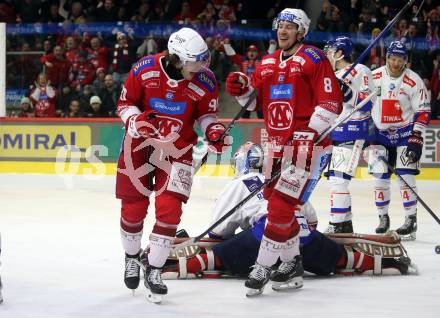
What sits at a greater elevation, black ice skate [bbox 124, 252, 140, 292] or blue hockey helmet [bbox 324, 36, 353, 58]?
blue hockey helmet [bbox 324, 36, 353, 58]

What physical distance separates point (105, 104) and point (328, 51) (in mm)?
6317

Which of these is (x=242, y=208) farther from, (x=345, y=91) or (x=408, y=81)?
(x=408, y=81)

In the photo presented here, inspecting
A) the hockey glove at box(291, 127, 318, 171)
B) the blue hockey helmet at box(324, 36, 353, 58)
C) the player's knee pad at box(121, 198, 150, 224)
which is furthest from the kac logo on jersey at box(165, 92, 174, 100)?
the blue hockey helmet at box(324, 36, 353, 58)

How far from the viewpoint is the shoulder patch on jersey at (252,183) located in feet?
18.0

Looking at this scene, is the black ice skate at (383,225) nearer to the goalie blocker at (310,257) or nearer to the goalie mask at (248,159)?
the goalie blocker at (310,257)

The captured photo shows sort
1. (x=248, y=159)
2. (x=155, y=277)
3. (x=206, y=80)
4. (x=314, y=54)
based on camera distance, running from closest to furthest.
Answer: (x=155, y=277) < (x=206, y=80) < (x=314, y=54) < (x=248, y=159)

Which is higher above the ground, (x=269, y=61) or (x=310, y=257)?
(x=269, y=61)

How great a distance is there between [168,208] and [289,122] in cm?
88

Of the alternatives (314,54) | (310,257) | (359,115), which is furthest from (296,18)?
(359,115)

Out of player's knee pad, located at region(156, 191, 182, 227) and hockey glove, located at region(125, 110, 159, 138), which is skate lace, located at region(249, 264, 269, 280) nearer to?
player's knee pad, located at region(156, 191, 182, 227)

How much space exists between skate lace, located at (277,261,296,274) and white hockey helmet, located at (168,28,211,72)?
1.22m

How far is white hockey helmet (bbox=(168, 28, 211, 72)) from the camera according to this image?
4812mm

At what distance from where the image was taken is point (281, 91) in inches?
204

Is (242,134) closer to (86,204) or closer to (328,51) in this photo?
(86,204)
